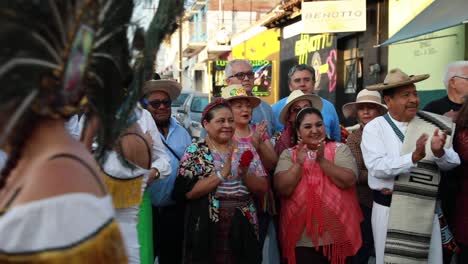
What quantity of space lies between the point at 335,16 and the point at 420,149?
837cm

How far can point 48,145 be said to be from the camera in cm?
145

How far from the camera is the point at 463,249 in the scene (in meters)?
4.46

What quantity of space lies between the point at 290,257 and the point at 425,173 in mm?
1222

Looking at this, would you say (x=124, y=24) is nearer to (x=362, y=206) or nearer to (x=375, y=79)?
(x=362, y=206)

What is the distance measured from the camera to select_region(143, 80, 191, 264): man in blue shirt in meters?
4.98

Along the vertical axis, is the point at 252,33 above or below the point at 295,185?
above

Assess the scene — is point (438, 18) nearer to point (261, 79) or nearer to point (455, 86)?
point (455, 86)

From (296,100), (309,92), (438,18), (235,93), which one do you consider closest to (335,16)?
(438,18)

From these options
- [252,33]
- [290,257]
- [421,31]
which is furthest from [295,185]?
[252,33]

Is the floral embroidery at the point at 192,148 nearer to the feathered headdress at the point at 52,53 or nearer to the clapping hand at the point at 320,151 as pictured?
the clapping hand at the point at 320,151

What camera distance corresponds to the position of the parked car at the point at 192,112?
519 inches

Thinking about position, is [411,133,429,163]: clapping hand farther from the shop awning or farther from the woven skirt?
the shop awning

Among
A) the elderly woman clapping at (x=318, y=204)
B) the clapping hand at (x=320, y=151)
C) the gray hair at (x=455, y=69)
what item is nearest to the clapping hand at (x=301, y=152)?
the elderly woman clapping at (x=318, y=204)

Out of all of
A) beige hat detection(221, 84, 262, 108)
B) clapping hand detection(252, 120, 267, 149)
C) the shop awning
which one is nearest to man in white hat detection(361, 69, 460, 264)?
clapping hand detection(252, 120, 267, 149)
